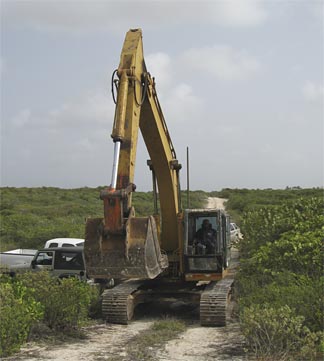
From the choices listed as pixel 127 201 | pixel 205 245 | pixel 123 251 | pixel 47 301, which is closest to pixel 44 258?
pixel 205 245

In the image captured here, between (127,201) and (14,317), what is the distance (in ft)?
8.18

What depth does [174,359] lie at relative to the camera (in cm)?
895

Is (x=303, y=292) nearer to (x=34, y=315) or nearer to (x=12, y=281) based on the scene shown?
(x=34, y=315)

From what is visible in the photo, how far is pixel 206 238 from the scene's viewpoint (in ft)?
43.8

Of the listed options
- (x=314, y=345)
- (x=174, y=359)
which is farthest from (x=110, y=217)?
(x=314, y=345)

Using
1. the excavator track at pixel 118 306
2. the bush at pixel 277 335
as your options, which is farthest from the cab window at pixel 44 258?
the bush at pixel 277 335

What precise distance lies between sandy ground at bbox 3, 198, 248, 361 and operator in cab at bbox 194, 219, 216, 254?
2.02 metres

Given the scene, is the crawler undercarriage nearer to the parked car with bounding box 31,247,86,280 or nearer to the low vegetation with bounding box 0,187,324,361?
the low vegetation with bounding box 0,187,324,361

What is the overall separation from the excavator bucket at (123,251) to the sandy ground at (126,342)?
56.3 inches

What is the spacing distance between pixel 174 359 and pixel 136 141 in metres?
3.54

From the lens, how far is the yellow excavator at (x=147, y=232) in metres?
8.45

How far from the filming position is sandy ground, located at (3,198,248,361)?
8976mm

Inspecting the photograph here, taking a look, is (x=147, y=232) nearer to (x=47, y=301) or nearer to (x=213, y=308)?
(x=47, y=301)

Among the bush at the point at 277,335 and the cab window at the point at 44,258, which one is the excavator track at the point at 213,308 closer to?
the bush at the point at 277,335
